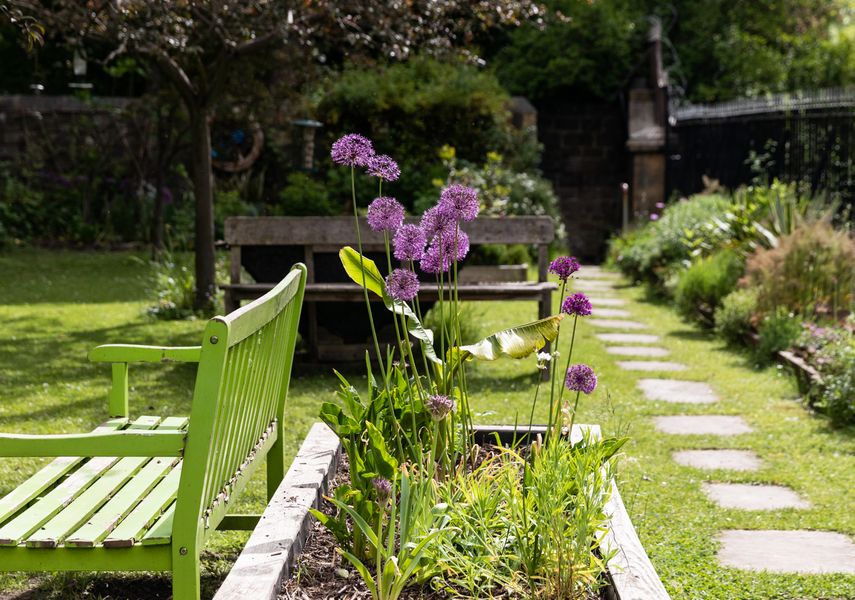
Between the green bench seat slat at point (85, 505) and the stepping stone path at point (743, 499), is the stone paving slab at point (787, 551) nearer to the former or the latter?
the stepping stone path at point (743, 499)

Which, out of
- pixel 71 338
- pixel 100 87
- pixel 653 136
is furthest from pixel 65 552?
pixel 100 87

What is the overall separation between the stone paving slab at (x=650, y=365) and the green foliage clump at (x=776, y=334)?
0.58m

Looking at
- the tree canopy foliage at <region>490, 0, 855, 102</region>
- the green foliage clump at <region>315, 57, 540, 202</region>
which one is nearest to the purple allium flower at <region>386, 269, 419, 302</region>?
the green foliage clump at <region>315, 57, 540, 202</region>

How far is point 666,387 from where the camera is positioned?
6.75m

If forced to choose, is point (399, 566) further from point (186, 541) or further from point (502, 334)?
point (502, 334)

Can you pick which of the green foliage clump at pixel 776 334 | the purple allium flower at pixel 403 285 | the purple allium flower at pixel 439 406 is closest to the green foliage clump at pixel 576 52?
the green foliage clump at pixel 776 334

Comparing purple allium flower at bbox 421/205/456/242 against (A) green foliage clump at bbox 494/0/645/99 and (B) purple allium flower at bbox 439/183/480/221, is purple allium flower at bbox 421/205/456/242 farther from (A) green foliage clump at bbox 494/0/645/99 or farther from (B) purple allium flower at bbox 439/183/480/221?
(A) green foliage clump at bbox 494/0/645/99

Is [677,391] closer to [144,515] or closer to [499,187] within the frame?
[144,515]

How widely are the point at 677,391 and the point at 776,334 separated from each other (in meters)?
1.19

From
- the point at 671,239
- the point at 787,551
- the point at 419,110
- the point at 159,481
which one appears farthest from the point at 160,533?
the point at 419,110

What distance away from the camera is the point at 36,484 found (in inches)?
117

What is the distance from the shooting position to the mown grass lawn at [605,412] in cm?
361

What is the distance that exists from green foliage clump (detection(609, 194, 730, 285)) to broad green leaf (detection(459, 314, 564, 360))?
25.3ft

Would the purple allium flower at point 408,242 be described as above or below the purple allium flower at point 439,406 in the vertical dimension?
above
